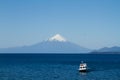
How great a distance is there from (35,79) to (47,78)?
12.7 feet

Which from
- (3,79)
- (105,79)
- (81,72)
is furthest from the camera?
(81,72)

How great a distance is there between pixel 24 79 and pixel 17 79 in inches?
57.7

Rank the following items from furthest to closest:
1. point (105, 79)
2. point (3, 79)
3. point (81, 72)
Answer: point (81, 72)
point (105, 79)
point (3, 79)

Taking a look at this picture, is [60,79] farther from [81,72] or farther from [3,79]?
[81,72]

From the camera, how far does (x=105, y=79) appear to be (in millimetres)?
72312

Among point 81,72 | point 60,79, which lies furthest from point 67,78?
point 81,72

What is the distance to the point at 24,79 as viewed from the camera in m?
69.6

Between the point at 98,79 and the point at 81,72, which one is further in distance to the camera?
the point at 81,72

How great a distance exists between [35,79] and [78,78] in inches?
407

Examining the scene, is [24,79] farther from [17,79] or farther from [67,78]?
[67,78]

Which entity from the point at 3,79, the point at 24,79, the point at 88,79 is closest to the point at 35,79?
the point at 24,79

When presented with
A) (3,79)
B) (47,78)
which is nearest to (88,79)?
(47,78)

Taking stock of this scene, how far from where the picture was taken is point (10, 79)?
6850 centimetres

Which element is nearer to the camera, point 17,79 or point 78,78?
point 17,79
